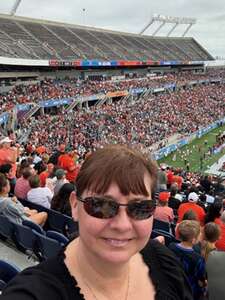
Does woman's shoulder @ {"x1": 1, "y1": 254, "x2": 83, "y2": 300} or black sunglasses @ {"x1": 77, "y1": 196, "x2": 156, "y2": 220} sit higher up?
black sunglasses @ {"x1": 77, "y1": 196, "x2": 156, "y2": 220}

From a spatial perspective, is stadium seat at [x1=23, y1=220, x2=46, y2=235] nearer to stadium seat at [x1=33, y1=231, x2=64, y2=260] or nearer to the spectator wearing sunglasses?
stadium seat at [x1=33, y1=231, x2=64, y2=260]

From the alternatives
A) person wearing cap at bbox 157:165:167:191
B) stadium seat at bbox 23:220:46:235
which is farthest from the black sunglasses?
stadium seat at bbox 23:220:46:235

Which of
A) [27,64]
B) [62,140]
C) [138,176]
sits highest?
[27,64]

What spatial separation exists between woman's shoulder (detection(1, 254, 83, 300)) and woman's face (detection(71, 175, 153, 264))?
130 mm

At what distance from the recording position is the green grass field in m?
34.2

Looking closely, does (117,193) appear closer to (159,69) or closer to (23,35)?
(23,35)

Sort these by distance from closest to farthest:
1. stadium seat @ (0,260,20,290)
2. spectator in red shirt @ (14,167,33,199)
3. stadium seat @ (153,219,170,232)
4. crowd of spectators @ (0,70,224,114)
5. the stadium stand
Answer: stadium seat @ (0,260,20,290)
stadium seat @ (153,219,170,232)
spectator in red shirt @ (14,167,33,199)
crowd of spectators @ (0,70,224,114)
the stadium stand

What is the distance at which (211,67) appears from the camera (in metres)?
91.3

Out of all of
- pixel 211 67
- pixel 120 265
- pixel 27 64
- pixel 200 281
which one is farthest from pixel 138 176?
pixel 211 67

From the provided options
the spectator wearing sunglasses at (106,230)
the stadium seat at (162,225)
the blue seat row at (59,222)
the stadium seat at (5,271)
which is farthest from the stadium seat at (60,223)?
the spectator wearing sunglasses at (106,230)

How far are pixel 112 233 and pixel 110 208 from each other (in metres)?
0.10

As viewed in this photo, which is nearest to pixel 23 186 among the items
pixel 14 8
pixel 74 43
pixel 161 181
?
pixel 161 181

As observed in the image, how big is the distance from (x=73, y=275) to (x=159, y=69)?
249ft

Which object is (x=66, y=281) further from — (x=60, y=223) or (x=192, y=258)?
(x=60, y=223)
